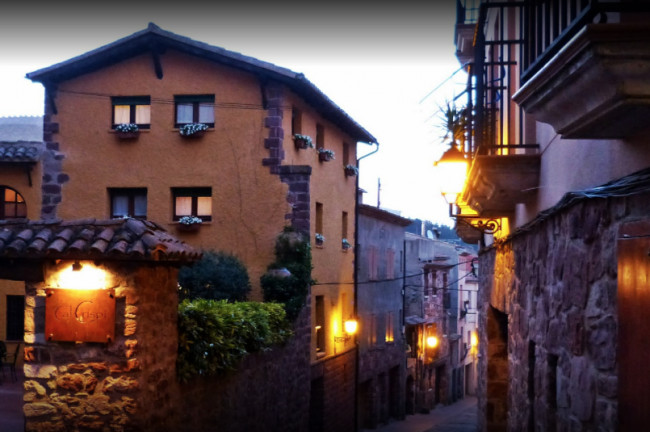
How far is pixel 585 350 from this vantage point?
4.50m

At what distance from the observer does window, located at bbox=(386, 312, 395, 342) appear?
30875 millimetres

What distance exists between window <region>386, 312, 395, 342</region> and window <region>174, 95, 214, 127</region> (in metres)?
14.1

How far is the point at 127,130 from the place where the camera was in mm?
19078

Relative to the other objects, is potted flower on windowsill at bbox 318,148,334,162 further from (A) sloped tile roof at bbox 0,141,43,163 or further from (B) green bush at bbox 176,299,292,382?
(B) green bush at bbox 176,299,292,382

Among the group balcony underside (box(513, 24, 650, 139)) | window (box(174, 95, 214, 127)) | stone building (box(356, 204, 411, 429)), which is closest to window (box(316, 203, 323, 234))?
window (box(174, 95, 214, 127))

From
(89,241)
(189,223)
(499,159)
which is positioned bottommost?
(89,241)

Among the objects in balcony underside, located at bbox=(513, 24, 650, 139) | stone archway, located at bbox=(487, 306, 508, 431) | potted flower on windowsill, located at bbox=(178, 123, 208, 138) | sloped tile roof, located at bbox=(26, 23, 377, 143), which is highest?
sloped tile roof, located at bbox=(26, 23, 377, 143)

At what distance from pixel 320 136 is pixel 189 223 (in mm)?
4898

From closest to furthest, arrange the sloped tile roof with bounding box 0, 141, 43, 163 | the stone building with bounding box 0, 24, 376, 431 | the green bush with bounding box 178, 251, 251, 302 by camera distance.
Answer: the green bush with bounding box 178, 251, 251, 302
the stone building with bounding box 0, 24, 376, 431
the sloped tile roof with bounding box 0, 141, 43, 163

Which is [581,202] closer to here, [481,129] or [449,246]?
[481,129]

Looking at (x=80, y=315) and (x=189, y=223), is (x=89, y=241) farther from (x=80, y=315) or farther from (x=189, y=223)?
(x=189, y=223)

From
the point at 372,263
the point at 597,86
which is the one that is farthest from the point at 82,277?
the point at 372,263

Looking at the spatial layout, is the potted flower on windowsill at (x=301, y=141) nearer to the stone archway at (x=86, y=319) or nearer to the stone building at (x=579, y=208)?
the stone archway at (x=86, y=319)

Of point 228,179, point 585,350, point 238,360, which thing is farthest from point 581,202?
point 228,179
